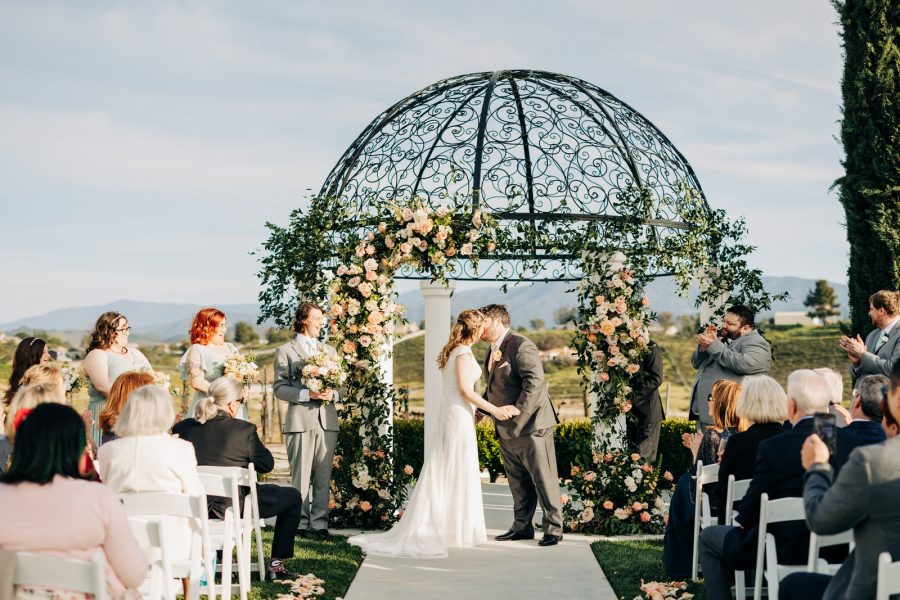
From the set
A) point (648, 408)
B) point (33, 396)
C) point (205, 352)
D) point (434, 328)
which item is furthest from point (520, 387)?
point (33, 396)

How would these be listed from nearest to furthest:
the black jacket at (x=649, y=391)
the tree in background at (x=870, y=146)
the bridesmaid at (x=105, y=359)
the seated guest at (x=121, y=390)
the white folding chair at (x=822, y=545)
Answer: the white folding chair at (x=822, y=545), the seated guest at (x=121, y=390), the bridesmaid at (x=105, y=359), the black jacket at (x=649, y=391), the tree in background at (x=870, y=146)

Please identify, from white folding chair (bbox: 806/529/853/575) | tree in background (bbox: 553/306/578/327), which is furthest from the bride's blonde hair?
white folding chair (bbox: 806/529/853/575)

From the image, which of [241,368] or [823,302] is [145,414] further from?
[823,302]

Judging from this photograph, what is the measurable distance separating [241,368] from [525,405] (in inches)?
89.1

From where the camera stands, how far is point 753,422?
189 inches

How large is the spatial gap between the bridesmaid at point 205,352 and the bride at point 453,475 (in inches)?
58.1

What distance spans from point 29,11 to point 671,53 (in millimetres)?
8971

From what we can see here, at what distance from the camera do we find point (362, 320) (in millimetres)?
7945

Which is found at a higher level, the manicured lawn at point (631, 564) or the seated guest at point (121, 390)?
the seated guest at point (121, 390)

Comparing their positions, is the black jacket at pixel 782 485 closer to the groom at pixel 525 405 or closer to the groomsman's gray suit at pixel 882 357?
the groomsman's gray suit at pixel 882 357

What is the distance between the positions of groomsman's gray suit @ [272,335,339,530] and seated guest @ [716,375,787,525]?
3593mm

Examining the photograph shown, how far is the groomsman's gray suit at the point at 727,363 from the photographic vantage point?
7191 mm

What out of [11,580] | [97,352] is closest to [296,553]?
[97,352]

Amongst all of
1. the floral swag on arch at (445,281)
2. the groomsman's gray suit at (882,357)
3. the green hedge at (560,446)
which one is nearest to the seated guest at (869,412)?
the groomsman's gray suit at (882,357)
